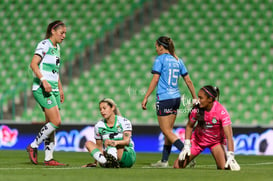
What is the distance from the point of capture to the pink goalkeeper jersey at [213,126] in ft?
25.9

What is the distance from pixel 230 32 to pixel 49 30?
9833 millimetres

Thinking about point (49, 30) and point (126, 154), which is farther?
point (49, 30)

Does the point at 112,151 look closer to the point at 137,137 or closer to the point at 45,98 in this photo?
the point at 45,98

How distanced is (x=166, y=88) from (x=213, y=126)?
3.61ft

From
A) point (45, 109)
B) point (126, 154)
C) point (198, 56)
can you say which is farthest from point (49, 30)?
point (198, 56)

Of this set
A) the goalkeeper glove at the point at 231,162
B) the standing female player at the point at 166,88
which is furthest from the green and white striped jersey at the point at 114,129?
the goalkeeper glove at the point at 231,162

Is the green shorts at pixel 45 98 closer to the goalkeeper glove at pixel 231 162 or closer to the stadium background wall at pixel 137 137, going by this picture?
the goalkeeper glove at pixel 231 162

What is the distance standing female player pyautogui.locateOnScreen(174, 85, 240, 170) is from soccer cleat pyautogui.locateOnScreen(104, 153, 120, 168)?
31.5 inches

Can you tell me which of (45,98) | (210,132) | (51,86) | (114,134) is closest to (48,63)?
(51,86)

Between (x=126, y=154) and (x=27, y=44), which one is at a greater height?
(x=27, y=44)

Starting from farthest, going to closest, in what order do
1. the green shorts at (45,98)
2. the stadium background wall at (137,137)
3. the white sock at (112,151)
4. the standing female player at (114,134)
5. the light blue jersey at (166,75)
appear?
the stadium background wall at (137,137)
the light blue jersey at (166,75)
the green shorts at (45,98)
the standing female player at (114,134)
the white sock at (112,151)

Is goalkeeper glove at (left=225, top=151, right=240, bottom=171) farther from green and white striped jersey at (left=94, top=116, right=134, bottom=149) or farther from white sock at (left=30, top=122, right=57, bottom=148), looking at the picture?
white sock at (left=30, top=122, right=57, bottom=148)

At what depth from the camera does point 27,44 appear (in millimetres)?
18891

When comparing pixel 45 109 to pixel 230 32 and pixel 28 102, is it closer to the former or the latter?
pixel 28 102
